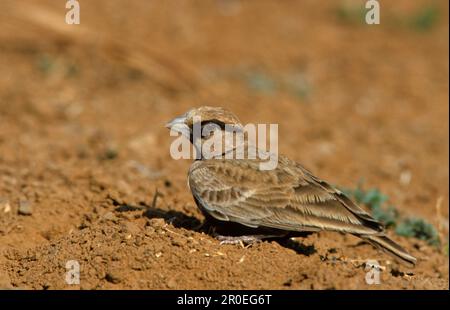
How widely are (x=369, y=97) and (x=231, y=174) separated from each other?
836 centimetres

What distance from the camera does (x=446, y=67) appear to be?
1564cm

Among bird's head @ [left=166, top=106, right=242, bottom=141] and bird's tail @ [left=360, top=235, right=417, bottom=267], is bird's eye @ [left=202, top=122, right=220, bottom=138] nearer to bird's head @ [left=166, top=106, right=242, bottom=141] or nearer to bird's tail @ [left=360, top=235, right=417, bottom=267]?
bird's head @ [left=166, top=106, right=242, bottom=141]

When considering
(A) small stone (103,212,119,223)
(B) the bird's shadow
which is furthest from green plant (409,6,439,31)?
(A) small stone (103,212,119,223)

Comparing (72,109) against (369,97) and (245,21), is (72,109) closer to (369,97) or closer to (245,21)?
(369,97)

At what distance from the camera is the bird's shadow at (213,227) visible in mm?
6141

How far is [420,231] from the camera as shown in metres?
7.93

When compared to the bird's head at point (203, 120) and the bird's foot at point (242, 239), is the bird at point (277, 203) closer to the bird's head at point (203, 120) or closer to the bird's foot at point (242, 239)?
the bird's foot at point (242, 239)

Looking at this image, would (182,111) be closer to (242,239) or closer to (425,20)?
(242,239)

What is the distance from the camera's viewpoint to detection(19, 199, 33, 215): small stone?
23.0 ft

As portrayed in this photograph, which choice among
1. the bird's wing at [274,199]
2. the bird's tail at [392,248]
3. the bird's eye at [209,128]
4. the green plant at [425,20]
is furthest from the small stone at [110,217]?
the green plant at [425,20]

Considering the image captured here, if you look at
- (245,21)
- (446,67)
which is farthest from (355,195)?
(245,21)

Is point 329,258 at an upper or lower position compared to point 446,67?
lower

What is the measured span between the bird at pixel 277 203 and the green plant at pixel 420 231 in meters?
1.87

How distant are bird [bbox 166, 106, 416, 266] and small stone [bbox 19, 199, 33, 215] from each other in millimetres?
1675
